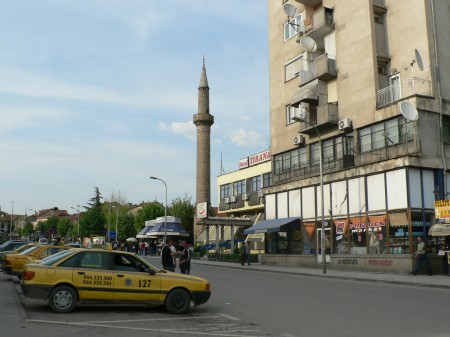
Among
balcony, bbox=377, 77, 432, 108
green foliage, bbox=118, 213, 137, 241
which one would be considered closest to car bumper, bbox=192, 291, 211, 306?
balcony, bbox=377, 77, 432, 108

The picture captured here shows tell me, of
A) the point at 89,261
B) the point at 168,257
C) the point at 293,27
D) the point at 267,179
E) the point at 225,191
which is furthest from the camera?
the point at 225,191

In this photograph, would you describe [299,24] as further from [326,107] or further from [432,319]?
[432,319]

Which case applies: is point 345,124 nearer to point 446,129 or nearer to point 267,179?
point 446,129

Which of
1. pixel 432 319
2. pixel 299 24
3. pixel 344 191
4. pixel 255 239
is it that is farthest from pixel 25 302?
pixel 255 239

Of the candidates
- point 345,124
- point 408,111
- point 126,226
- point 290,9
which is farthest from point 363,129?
point 126,226

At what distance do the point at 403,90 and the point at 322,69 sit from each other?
5.89 metres

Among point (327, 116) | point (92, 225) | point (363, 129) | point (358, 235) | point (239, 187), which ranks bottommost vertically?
point (358, 235)

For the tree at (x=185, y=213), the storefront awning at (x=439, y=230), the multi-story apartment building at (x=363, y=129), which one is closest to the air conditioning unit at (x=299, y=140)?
the multi-story apartment building at (x=363, y=129)

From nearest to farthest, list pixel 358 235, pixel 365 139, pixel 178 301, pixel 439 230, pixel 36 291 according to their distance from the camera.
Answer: pixel 36 291, pixel 178 301, pixel 439 230, pixel 358 235, pixel 365 139

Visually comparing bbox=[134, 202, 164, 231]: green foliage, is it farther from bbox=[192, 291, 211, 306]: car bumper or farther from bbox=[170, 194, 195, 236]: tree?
bbox=[192, 291, 211, 306]: car bumper

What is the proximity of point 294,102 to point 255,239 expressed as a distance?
69.3 feet

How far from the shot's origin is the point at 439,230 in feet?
79.5

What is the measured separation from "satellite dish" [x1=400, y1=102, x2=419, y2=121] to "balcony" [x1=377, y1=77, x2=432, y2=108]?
1.47 m

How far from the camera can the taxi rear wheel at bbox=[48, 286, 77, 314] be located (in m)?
10.8
